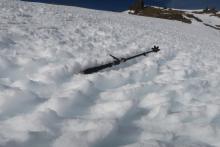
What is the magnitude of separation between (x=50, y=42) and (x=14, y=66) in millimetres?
2153

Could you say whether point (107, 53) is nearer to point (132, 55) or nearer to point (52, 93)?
point (132, 55)

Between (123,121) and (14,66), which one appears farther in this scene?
(14,66)

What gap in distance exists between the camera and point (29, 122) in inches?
145

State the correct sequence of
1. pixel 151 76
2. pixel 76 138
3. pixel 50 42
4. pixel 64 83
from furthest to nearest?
1. pixel 50 42
2. pixel 151 76
3. pixel 64 83
4. pixel 76 138

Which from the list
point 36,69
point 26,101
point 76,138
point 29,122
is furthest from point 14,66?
point 76,138

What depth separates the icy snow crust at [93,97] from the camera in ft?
12.0

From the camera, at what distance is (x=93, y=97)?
504 centimetres

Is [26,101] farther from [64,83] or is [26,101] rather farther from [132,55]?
[132,55]

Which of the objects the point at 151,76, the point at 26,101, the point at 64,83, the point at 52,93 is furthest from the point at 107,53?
the point at 26,101

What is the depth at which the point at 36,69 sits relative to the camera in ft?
18.5

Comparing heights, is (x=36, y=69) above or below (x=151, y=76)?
above

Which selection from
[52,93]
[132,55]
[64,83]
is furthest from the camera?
[132,55]

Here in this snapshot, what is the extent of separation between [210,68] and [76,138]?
19.3 feet

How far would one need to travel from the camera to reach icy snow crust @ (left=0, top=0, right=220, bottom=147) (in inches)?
144
